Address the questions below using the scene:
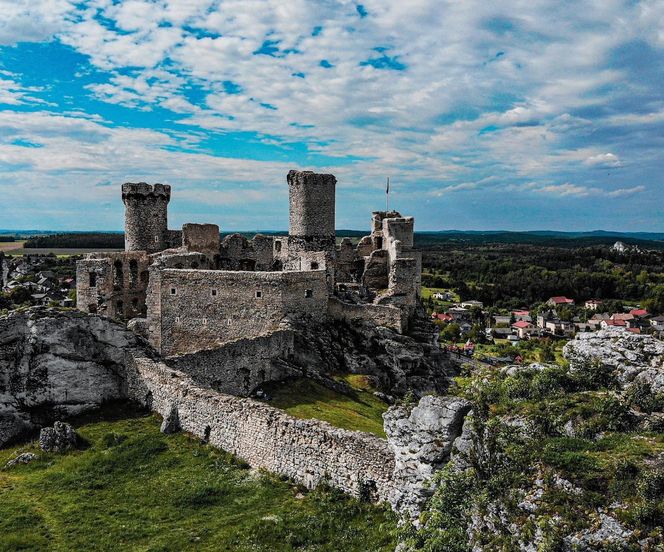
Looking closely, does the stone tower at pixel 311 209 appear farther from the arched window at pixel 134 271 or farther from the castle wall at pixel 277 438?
the castle wall at pixel 277 438

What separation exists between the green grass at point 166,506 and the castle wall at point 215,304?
1557 cm

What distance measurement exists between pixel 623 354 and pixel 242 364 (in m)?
18.8

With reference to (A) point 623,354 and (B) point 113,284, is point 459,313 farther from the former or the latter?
(A) point 623,354

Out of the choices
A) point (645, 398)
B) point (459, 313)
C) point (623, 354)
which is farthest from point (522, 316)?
point (645, 398)

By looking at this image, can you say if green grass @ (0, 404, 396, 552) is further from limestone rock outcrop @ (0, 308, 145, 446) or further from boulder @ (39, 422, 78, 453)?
limestone rock outcrop @ (0, 308, 145, 446)

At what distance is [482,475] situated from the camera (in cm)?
952

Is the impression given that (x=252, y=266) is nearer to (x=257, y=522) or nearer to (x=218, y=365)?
(x=218, y=365)

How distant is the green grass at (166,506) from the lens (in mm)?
12789

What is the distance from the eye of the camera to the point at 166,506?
48.0ft

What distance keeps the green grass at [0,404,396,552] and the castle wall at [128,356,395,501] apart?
1.27ft

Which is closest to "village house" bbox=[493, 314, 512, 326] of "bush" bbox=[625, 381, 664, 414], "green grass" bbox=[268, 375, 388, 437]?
"green grass" bbox=[268, 375, 388, 437]

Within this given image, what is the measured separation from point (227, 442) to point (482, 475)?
10094 millimetres

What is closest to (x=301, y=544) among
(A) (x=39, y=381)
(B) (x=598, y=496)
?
(B) (x=598, y=496)

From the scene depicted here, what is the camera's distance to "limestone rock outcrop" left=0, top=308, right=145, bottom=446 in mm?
21031
